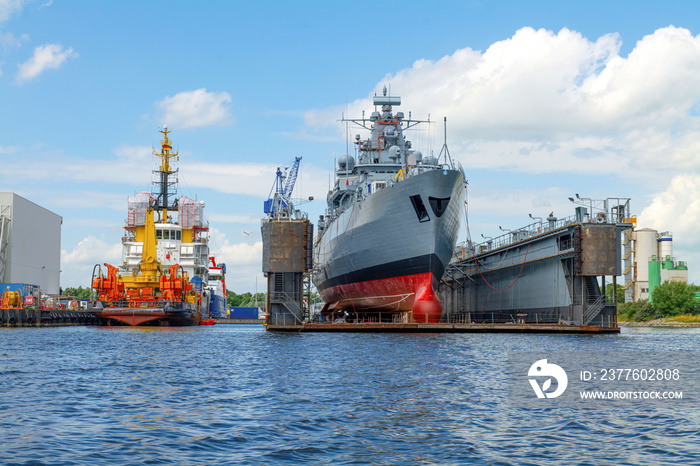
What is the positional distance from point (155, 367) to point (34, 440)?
14.3 metres

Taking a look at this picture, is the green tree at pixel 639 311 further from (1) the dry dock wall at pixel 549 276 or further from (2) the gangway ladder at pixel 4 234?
(2) the gangway ladder at pixel 4 234

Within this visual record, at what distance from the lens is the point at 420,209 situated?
53.5 metres

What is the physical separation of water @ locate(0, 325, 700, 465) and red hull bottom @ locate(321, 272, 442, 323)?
2395 cm

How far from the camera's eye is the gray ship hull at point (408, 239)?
52938mm

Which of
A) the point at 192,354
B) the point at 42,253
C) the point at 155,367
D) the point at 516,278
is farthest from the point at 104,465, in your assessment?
the point at 42,253

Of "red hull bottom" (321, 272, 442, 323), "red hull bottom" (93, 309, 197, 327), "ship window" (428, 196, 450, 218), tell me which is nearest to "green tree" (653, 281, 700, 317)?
"red hull bottom" (321, 272, 442, 323)

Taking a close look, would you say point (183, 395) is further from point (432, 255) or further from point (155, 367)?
point (432, 255)

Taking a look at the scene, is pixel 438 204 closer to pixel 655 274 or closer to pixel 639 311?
pixel 639 311

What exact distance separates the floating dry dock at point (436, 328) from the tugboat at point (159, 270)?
23.1m

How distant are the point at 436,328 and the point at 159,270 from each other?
37.9 m

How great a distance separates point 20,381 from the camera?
23.5 m

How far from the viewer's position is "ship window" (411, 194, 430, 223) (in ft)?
174

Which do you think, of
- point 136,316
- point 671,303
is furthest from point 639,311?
point 136,316

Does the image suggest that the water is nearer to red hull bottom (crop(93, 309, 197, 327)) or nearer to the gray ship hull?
the gray ship hull
